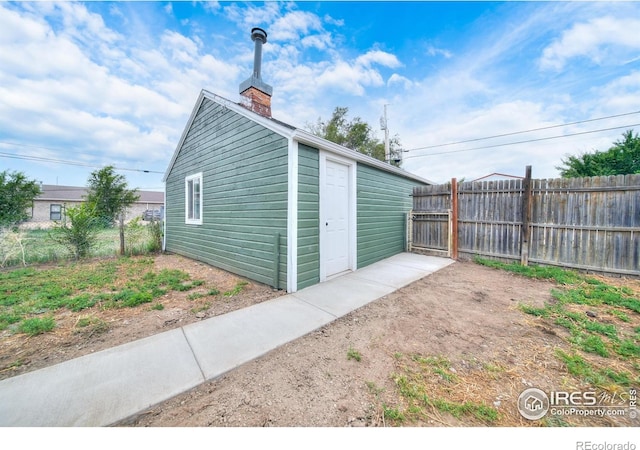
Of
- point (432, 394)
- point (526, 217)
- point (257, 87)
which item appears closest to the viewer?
point (432, 394)

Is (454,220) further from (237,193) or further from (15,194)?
(15,194)

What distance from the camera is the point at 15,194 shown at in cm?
1157

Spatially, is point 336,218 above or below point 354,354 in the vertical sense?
above

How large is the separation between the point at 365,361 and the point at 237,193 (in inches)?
170

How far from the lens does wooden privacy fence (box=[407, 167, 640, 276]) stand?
4.41 metres

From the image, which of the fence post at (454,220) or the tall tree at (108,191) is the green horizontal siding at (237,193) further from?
the tall tree at (108,191)

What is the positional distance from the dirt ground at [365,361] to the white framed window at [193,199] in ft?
12.1

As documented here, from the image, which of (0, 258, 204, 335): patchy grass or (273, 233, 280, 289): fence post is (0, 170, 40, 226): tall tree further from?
(273, 233, 280, 289): fence post

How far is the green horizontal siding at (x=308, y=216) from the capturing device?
399 cm

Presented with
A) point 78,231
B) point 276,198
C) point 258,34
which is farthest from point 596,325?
point 78,231

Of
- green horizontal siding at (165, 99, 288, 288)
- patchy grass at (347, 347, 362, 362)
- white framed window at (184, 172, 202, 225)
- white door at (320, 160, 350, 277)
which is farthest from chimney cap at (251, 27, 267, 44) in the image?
patchy grass at (347, 347, 362, 362)

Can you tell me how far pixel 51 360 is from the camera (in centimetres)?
218

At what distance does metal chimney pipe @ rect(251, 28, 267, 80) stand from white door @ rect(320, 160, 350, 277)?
3339 millimetres

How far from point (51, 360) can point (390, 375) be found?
3.22 metres
